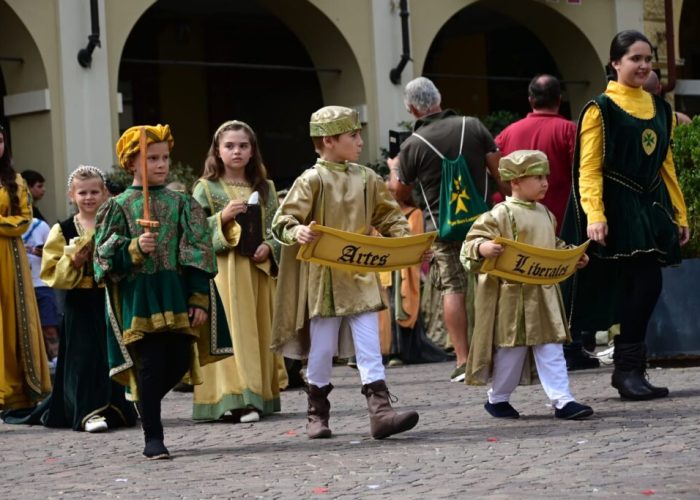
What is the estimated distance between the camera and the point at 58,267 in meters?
9.11

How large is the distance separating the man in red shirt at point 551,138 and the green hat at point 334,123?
9.50ft

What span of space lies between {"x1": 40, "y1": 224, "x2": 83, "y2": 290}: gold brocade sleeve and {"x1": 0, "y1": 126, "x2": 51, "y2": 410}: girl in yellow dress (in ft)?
2.36

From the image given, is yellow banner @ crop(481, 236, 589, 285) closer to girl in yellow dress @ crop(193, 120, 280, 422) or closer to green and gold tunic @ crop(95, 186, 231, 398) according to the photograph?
green and gold tunic @ crop(95, 186, 231, 398)

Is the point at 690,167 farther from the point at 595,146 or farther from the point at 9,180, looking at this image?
the point at 9,180

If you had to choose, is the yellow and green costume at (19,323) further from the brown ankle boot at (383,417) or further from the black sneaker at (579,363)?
the black sneaker at (579,363)

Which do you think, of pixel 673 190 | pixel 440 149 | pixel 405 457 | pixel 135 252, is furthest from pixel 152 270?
pixel 440 149

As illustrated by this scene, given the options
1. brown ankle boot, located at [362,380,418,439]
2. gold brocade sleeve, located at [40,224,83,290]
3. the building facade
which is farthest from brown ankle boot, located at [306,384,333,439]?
the building facade

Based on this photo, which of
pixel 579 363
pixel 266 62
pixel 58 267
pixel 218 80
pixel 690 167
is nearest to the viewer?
pixel 58 267

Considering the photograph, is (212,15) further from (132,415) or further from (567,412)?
(567,412)

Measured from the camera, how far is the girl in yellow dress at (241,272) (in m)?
9.13

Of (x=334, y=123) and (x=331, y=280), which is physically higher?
(x=334, y=123)

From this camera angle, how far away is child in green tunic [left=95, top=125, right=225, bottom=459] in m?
7.45

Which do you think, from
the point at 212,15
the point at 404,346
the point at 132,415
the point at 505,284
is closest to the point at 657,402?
the point at 505,284

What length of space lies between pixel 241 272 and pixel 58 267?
1009 mm
